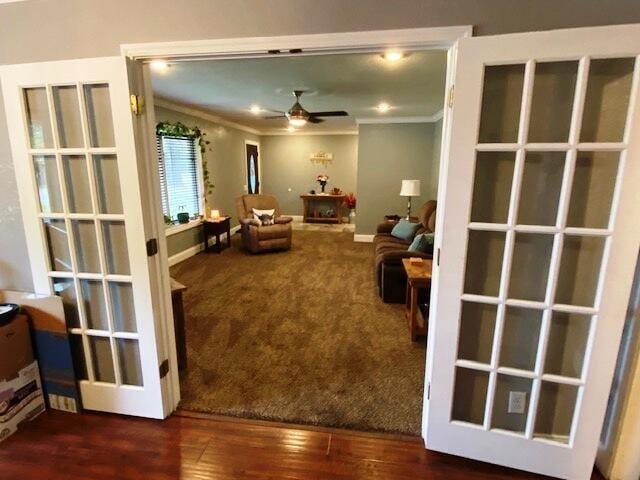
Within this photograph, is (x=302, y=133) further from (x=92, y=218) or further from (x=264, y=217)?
(x=92, y=218)

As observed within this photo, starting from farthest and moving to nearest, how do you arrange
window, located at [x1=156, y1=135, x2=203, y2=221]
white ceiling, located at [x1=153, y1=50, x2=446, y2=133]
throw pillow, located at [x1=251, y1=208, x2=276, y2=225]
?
throw pillow, located at [x1=251, y1=208, x2=276, y2=225] < window, located at [x1=156, y1=135, x2=203, y2=221] < white ceiling, located at [x1=153, y1=50, x2=446, y2=133]

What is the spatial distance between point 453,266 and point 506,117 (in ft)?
2.27

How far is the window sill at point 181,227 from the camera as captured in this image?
5082 millimetres

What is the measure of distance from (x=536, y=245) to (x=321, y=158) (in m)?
7.93

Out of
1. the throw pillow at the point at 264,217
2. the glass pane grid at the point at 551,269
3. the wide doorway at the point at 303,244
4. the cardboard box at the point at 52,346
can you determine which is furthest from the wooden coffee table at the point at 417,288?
the throw pillow at the point at 264,217

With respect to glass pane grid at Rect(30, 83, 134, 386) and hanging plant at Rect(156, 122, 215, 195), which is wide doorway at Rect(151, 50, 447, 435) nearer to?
hanging plant at Rect(156, 122, 215, 195)

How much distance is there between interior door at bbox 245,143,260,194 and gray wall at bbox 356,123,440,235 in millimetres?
3142

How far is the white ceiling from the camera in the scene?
9.87 ft


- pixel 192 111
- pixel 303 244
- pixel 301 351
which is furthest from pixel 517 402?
pixel 192 111

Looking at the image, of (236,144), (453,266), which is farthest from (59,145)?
(236,144)

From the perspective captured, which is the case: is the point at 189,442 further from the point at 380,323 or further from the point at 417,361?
the point at 380,323

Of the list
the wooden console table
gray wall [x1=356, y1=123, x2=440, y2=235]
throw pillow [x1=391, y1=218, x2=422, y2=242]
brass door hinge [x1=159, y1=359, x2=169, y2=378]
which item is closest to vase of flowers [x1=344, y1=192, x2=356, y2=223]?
the wooden console table

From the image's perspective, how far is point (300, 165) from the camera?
930 centimetres

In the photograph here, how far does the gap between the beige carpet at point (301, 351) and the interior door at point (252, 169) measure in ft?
13.6
